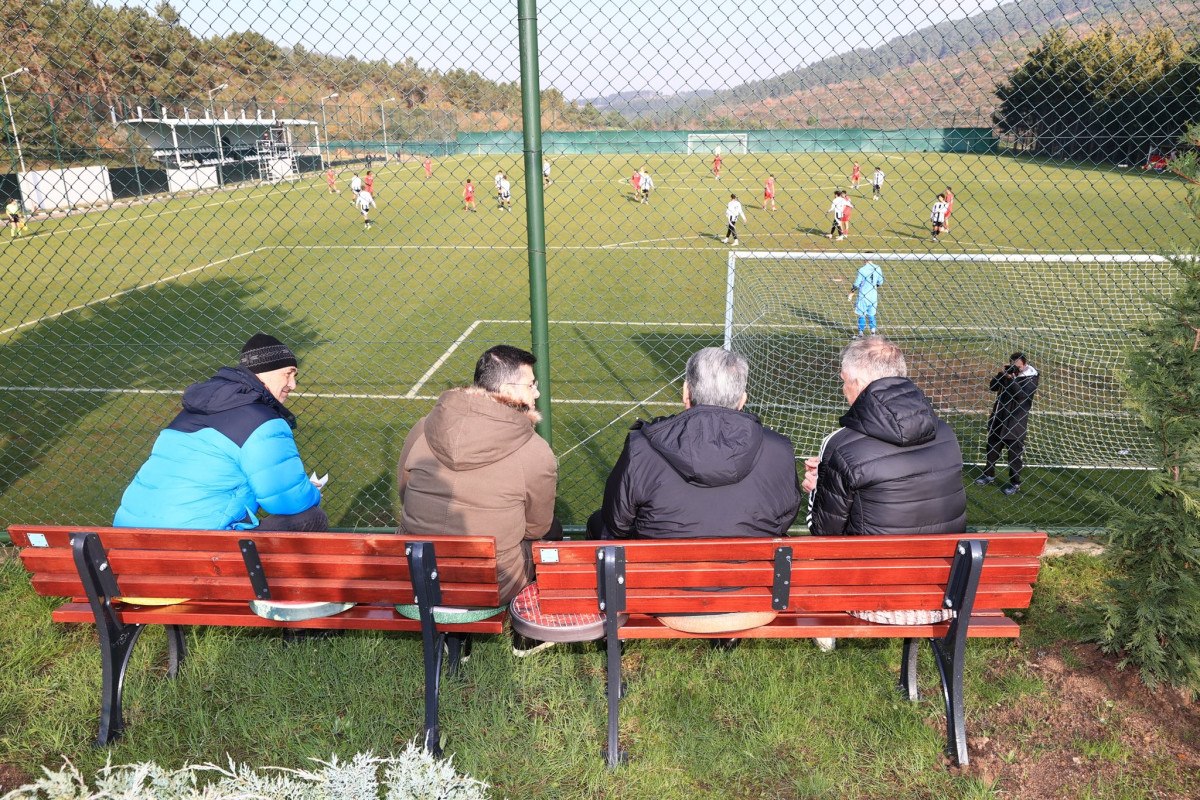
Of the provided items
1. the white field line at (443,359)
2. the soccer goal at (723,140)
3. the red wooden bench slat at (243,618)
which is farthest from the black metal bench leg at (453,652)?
the white field line at (443,359)

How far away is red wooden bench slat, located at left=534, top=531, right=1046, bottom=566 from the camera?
9.48ft

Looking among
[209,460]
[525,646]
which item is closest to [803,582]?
[525,646]

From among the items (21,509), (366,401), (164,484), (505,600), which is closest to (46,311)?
(366,401)

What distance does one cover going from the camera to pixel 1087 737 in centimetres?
325

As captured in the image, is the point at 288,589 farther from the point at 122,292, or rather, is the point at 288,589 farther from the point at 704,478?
the point at 122,292

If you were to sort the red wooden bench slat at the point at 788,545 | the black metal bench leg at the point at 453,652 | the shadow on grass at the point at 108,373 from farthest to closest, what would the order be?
the shadow on grass at the point at 108,373, the black metal bench leg at the point at 453,652, the red wooden bench slat at the point at 788,545

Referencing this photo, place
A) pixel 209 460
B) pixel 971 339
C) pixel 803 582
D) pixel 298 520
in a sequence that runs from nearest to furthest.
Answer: pixel 803 582 < pixel 209 460 < pixel 298 520 < pixel 971 339

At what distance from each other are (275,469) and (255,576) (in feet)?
1.84

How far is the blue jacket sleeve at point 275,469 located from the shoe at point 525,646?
1178 millimetres

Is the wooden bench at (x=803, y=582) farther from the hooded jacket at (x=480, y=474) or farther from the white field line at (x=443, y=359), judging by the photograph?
the white field line at (x=443, y=359)

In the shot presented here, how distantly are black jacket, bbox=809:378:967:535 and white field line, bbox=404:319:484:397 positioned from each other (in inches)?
281

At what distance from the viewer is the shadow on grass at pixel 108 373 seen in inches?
281

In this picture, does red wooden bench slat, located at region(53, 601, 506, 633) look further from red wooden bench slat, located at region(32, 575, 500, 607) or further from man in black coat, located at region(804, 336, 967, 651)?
man in black coat, located at region(804, 336, 967, 651)

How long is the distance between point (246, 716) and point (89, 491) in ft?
15.1
